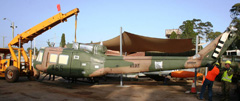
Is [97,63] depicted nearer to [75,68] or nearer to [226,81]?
[75,68]

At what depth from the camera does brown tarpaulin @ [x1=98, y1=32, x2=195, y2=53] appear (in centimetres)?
1301

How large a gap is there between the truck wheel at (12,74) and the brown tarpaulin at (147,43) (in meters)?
6.78

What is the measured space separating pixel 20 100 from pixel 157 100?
515 centimetres

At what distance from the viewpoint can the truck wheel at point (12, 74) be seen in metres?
10.2

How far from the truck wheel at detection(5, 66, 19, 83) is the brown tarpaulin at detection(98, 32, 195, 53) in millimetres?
6781

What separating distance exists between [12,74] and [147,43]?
9437 mm

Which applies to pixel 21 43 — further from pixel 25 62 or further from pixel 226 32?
pixel 226 32

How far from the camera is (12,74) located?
10242 millimetres

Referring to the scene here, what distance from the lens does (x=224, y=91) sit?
278 inches

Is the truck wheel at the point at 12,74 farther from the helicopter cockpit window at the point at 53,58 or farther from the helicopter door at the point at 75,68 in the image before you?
the helicopter door at the point at 75,68

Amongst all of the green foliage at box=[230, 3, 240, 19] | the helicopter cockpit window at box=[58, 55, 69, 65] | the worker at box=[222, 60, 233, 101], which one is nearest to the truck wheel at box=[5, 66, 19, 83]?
the helicopter cockpit window at box=[58, 55, 69, 65]

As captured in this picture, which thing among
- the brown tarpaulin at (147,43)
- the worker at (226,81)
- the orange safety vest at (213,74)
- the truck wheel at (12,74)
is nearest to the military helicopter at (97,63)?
the orange safety vest at (213,74)

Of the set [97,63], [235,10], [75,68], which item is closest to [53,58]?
[75,68]

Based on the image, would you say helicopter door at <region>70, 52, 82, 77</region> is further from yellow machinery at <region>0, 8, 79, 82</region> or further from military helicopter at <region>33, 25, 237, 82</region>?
yellow machinery at <region>0, 8, 79, 82</region>
